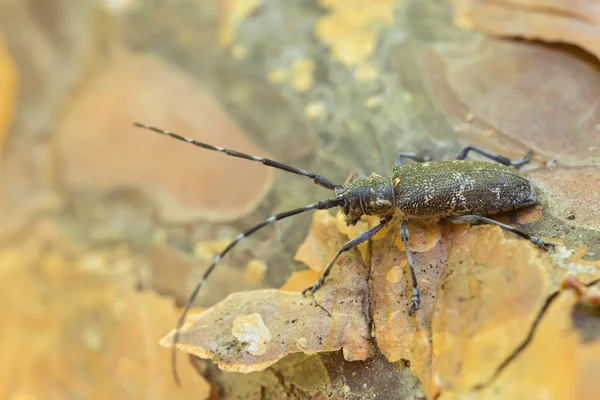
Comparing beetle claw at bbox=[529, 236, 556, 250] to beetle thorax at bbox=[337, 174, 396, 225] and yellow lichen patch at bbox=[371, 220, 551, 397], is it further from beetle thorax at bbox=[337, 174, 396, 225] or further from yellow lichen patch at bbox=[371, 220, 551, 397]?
beetle thorax at bbox=[337, 174, 396, 225]

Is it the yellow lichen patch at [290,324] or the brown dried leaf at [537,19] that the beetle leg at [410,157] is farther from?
the brown dried leaf at [537,19]

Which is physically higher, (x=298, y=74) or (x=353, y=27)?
(x=353, y=27)

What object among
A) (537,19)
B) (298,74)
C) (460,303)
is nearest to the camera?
(460,303)

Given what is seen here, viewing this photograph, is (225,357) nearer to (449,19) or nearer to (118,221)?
(118,221)

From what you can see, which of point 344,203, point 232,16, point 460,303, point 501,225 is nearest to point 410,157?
point 344,203

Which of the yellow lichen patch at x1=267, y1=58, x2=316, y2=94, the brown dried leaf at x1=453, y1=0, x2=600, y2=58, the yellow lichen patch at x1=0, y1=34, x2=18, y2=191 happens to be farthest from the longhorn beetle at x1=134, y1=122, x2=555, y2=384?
the yellow lichen patch at x1=0, y1=34, x2=18, y2=191

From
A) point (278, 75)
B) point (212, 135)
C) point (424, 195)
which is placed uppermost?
point (278, 75)

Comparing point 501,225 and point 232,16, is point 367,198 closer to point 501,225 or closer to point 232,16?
point 501,225
